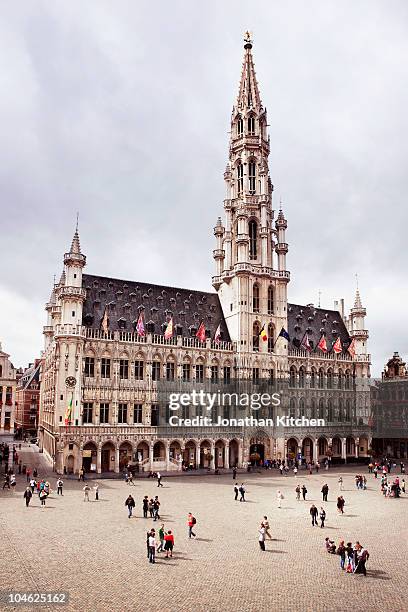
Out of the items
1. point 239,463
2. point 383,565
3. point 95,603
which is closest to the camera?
point 95,603

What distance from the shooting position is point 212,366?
258 ft

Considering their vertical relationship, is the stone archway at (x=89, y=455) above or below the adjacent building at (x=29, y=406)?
below

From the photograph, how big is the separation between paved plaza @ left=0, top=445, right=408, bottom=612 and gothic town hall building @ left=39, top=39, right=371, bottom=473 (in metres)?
22.7

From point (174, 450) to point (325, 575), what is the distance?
50089 mm

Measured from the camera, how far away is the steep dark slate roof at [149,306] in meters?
73.3

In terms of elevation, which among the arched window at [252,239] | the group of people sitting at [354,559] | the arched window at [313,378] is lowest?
the group of people sitting at [354,559]

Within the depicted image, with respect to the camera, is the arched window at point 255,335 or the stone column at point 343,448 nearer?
the arched window at point 255,335

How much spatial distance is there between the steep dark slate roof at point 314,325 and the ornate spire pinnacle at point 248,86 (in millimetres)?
37155

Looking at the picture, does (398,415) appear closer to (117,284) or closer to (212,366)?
(212,366)

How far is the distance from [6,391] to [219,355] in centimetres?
3052

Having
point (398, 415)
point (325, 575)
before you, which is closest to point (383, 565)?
point (325, 575)

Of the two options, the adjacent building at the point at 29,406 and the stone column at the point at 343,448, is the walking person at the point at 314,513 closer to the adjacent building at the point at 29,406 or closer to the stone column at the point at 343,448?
the stone column at the point at 343,448

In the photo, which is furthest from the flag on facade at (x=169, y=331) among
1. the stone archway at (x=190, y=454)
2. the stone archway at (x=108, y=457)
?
the stone archway at (x=108, y=457)

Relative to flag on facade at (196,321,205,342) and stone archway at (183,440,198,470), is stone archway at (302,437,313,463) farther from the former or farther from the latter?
flag on facade at (196,321,205,342)
